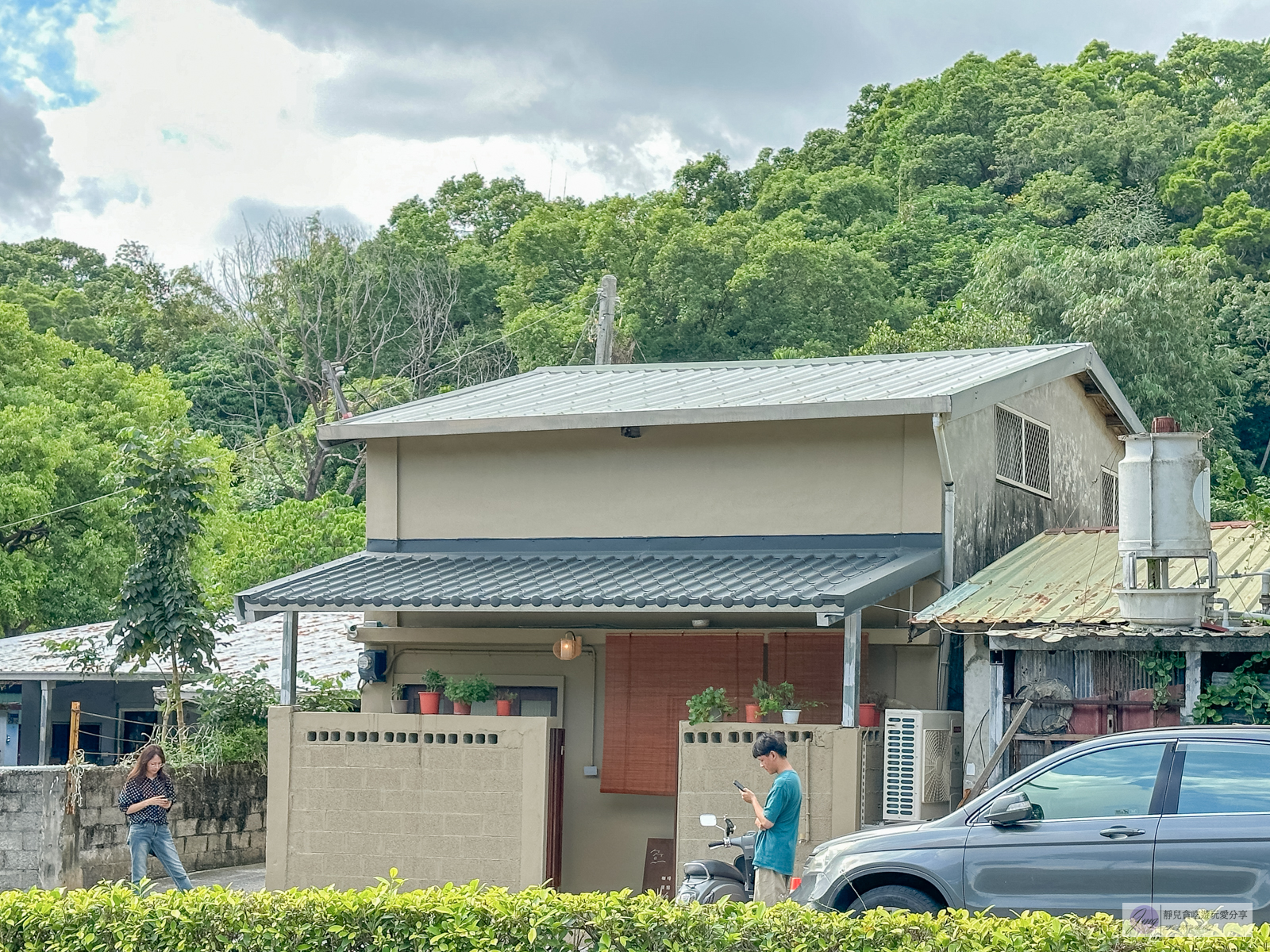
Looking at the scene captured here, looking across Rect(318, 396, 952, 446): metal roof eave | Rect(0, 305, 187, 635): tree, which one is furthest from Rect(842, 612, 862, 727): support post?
Rect(0, 305, 187, 635): tree

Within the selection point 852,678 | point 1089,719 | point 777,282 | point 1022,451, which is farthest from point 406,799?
point 777,282

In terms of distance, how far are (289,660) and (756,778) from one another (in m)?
4.69

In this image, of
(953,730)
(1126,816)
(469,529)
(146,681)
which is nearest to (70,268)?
(146,681)

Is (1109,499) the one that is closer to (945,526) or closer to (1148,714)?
(945,526)

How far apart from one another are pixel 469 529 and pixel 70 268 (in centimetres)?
4839

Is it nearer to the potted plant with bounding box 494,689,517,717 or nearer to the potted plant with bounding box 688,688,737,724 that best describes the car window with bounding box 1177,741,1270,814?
the potted plant with bounding box 688,688,737,724

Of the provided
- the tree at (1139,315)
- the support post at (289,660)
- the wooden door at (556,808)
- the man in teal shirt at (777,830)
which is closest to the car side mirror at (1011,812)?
the man in teal shirt at (777,830)

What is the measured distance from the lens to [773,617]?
14.3m

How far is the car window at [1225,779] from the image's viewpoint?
837 centimetres

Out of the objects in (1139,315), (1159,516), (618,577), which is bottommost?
(618,577)

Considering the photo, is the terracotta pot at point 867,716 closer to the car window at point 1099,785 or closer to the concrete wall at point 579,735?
the concrete wall at point 579,735

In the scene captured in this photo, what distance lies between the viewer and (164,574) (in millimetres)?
17781

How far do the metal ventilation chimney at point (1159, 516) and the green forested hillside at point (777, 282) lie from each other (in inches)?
699

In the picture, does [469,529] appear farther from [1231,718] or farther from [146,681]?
[146,681]
